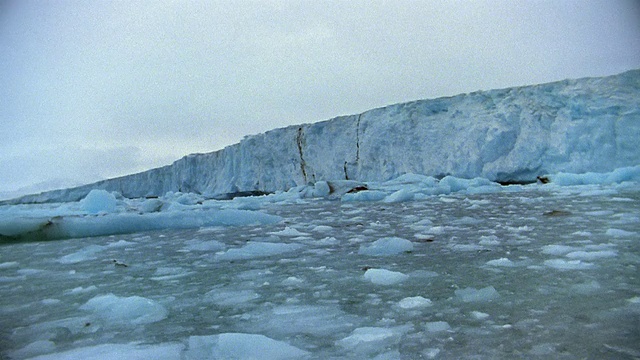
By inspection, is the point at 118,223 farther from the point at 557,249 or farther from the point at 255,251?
the point at 557,249

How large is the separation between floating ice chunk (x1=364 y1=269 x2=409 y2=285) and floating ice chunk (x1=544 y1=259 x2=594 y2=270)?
0.53 metres

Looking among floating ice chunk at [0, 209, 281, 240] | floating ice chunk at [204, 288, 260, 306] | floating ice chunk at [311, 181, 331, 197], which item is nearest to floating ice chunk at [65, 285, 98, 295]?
floating ice chunk at [204, 288, 260, 306]

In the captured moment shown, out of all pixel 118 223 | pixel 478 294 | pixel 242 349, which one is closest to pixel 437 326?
pixel 478 294

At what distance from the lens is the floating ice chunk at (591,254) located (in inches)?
62.0

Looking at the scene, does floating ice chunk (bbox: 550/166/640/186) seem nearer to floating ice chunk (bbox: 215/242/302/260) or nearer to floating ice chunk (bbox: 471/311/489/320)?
floating ice chunk (bbox: 215/242/302/260)

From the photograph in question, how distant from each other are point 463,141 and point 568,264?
32.5 ft

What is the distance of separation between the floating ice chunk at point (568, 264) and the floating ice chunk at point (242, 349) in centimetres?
107

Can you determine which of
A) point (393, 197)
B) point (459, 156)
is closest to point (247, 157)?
point (459, 156)

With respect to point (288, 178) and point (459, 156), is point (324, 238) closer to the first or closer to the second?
point (459, 156)

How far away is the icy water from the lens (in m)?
0.88

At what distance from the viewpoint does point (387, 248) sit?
2.01 m

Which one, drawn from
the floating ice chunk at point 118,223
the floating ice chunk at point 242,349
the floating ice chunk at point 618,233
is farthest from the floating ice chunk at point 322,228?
the floating ice chunk at point 242,349

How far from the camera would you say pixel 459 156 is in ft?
36.1

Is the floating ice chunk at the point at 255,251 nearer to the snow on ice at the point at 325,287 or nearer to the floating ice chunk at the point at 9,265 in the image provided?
the snow on ice at the point at 325,287
